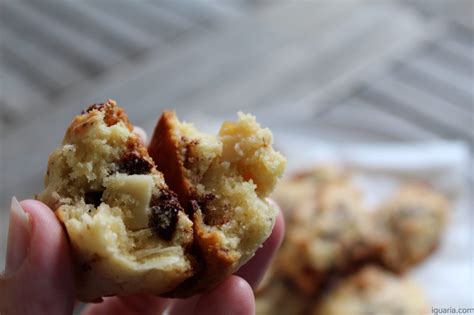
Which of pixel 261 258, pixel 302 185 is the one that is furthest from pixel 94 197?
pixel 302 185

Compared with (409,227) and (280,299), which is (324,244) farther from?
(409,227)

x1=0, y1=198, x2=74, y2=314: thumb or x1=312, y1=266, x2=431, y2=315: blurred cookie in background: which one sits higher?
x1=0, y1=198, x2=74, y2=314: thumb

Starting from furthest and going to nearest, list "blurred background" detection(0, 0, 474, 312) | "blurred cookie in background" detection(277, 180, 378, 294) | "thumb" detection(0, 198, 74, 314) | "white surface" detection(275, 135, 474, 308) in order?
"blurred background" detection(0, 0, 474, 312), "white surface" detection(275, 135, 474, 308), "blurred cookie in background" detection(277, 180, 378, 294), "thumb" detection(0, 198, 74, 314)

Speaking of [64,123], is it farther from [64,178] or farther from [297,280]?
[64,178]

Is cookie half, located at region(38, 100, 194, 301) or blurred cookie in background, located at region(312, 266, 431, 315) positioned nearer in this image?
cookie half, located at region(38, 100, 194, 301)

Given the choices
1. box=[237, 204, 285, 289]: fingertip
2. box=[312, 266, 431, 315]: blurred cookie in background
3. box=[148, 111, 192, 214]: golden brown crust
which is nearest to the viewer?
box=[148, 111, 192, 214]: golden brown crust

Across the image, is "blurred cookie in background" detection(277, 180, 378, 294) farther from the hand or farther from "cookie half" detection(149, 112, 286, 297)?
the hand

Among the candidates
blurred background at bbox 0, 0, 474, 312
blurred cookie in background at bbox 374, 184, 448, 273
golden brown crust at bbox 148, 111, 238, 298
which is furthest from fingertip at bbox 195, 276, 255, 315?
blurred background at bbox 0, 0, 474, 312

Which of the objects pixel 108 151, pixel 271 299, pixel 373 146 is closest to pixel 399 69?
pixel 373 146

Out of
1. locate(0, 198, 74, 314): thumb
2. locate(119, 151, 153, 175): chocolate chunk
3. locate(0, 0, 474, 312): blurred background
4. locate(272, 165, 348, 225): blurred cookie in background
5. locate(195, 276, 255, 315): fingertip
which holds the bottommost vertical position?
locate(195, 276, 255, 315): fingertip
